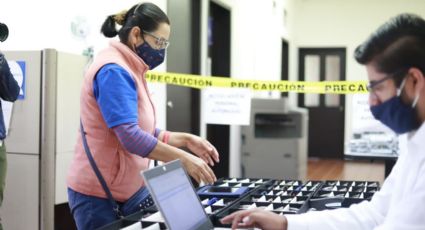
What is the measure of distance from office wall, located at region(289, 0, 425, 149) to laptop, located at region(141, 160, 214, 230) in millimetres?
7931

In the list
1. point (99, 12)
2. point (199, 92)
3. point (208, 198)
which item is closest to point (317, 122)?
point (199, 92)

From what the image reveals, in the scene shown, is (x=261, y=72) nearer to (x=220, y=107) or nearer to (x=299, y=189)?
(x=220, y=107)

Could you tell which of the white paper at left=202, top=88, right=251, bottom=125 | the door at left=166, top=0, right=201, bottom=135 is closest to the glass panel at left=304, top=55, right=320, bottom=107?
the door at left=166, top=0, right=201, bottom=135

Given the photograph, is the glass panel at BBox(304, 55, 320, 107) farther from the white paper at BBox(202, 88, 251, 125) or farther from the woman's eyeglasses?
the woman's eyeglasses

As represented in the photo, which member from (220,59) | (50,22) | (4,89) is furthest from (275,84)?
(4,89)

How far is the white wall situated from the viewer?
9.50 feet

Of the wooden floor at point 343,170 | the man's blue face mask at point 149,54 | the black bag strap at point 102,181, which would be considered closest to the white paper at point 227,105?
the man's blue face mask at point 149,54

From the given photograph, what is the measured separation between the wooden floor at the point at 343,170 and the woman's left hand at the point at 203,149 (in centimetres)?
529

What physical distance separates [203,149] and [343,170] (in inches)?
251

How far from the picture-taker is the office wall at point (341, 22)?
9.09m

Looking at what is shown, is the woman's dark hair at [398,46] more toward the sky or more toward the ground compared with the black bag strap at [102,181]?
more toward the sky

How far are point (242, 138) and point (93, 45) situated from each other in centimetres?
274

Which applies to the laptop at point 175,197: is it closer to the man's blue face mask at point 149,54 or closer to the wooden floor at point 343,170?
the man's blue face mask at point 149,54

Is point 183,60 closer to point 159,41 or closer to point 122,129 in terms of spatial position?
point 159,41
